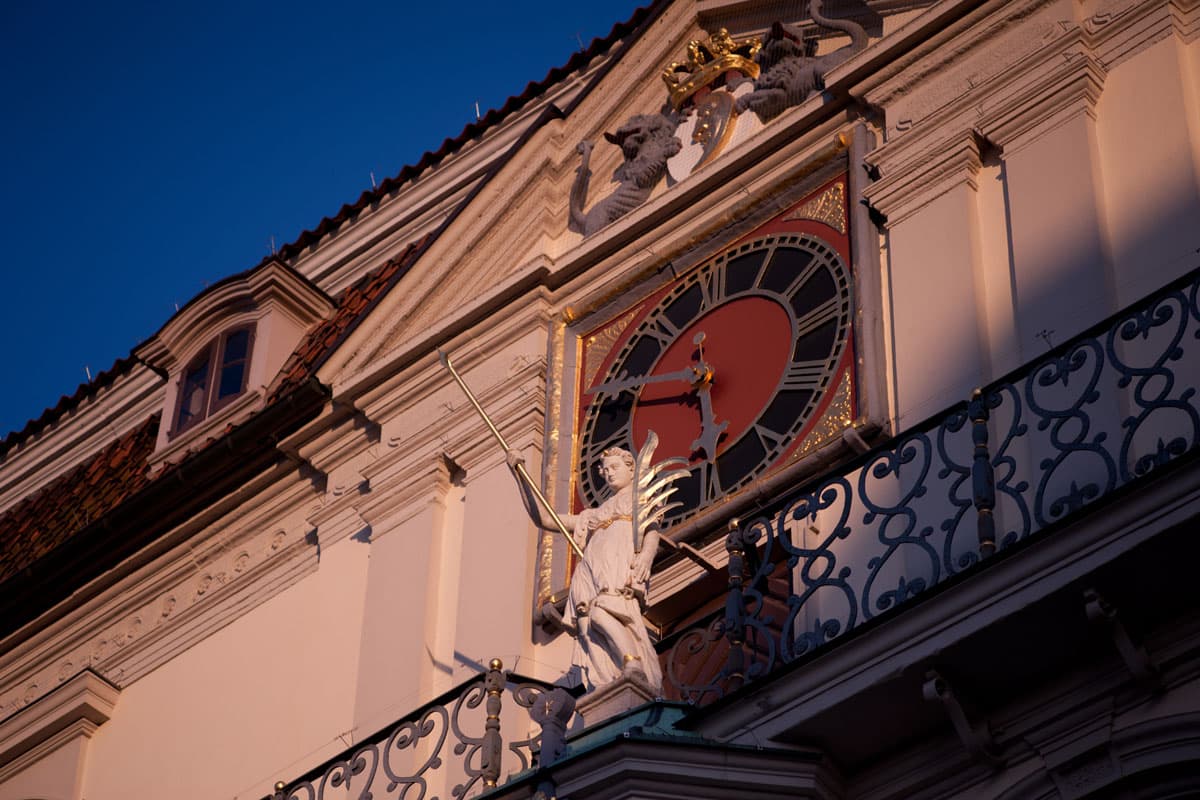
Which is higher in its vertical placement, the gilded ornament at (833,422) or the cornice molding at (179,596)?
A: the cornice molding at (179,596)

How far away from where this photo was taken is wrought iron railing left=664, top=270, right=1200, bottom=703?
8242 millimetres

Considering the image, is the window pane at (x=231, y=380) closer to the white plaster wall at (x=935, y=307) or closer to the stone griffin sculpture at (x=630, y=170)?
the stone griffin sculpture at (x=630, y=170)

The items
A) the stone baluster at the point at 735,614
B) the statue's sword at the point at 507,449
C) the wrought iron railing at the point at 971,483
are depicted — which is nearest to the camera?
the wrought iron railing at the point at 971,483

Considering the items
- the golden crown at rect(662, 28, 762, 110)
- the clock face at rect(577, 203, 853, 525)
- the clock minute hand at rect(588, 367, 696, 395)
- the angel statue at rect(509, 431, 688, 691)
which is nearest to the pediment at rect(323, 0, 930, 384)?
the golden crown at rect(662, 28, 762, 110)

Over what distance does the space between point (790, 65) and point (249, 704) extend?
3950mm

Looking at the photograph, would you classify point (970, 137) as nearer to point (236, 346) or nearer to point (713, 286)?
point (713, 286)

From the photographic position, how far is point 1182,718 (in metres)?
7.58

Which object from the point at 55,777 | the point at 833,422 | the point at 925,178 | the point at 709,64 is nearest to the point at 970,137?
the point at 925,178

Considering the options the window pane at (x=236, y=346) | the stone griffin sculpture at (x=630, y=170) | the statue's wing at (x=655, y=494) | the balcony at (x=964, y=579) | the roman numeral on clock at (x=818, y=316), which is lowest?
the balcony at (x=964, y=579)

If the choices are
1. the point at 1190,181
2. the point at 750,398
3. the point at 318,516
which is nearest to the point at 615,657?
the point at 750,398

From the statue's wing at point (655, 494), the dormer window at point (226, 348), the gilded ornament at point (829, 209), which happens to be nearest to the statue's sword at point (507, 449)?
the statue's wing at point (655, 494)

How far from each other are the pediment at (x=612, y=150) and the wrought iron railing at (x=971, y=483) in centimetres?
287

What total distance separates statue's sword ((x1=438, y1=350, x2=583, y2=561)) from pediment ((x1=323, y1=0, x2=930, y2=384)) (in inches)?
21.1

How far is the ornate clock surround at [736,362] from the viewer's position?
10.7m
